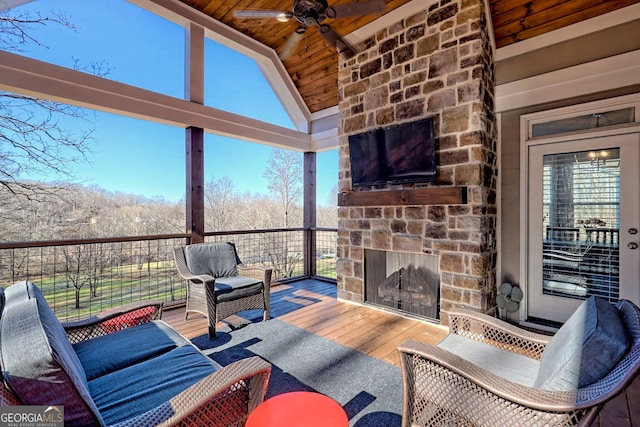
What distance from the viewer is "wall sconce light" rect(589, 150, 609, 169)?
10.2 ft

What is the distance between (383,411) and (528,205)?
2952mm

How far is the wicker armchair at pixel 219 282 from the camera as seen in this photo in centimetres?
307

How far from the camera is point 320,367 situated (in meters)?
2.47

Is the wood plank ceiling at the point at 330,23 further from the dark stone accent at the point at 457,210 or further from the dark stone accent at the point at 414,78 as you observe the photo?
the dark stone accent at the point at 457,210

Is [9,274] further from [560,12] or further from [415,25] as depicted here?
[560,12]

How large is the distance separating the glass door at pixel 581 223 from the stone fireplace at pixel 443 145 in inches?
19.8

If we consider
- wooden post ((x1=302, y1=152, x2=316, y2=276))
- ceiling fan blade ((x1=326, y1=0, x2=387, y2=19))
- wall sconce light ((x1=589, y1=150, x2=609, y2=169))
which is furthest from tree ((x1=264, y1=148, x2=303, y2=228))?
wall sconce light ((x1=589, y1=150, x2=609, y2=169))

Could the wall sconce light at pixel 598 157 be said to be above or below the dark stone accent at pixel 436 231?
above

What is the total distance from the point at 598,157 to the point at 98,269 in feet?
19.8

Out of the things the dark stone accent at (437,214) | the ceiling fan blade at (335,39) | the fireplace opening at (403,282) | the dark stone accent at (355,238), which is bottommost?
the fireplace opening at (403,282)

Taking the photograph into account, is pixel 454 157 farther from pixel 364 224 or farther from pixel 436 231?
pixel 364 224

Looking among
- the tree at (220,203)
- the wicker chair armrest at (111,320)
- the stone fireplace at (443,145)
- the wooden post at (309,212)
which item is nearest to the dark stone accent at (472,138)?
the stone fireplace at (443,145)

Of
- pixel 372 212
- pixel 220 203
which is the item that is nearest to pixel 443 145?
pixel 372 212

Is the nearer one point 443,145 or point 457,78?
point 457,78
